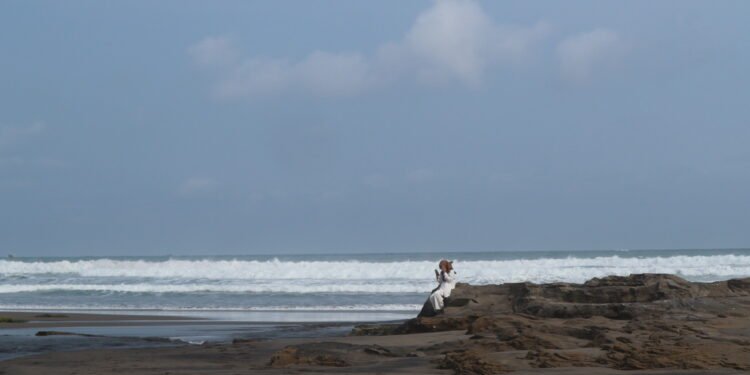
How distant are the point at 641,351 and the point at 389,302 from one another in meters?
18.1

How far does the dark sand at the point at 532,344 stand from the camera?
8008mm

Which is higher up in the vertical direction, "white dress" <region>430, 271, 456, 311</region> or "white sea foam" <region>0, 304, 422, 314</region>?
"white dress" <region>430, 271, 456, 311</region>

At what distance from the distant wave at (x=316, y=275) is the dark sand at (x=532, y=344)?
18.4 m

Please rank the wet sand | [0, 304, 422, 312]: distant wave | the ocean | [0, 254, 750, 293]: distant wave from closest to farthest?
1. the wet sand
2. [0, 304, 422, 312]: distant wave
3. the ocean
4. [0, 254, 750, 293]: distant wave

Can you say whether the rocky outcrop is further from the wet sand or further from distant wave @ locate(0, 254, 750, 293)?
distant wave @ locate(0, 254, 750, 293)

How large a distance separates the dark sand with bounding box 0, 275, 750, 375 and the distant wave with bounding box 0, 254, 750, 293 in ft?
60.4

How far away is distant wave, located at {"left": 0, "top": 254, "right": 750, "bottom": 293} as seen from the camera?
33422 millimetres

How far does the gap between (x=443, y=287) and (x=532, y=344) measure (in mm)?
4718

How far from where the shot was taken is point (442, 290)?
44.3ft

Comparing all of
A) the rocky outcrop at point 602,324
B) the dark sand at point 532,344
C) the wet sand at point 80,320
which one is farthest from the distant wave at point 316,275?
the dark sand at point 532,344

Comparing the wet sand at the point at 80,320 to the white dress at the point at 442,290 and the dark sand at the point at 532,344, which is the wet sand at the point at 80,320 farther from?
the white dress at the point at 442,290

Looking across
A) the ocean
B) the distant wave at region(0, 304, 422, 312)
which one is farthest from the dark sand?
the distant wave at region(0, 304, 422, 312)

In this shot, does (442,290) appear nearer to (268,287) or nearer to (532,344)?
(532,344)

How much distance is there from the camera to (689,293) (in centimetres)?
1154
